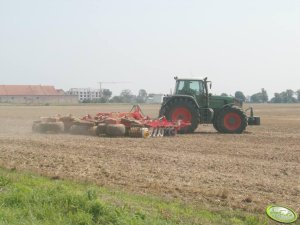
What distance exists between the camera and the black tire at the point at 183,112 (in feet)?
65.0

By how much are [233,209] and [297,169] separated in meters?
3.82

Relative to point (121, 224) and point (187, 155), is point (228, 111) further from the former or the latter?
point (121, 224)

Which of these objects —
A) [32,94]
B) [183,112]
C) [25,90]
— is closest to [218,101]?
[183,112]

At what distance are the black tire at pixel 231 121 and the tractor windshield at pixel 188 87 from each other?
4.52 feet

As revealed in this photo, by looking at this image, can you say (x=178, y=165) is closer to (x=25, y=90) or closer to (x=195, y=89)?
(x=195, y=89)

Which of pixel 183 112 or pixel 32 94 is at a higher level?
pixel 32 94

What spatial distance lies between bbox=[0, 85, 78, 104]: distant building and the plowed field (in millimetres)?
130197

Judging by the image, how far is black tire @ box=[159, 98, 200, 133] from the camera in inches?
779

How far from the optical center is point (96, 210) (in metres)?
6.68

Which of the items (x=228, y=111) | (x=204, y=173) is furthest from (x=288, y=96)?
(x=204, y=173)

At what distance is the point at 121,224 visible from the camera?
632cm

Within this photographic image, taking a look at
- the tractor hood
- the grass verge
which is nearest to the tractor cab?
the tractor hood

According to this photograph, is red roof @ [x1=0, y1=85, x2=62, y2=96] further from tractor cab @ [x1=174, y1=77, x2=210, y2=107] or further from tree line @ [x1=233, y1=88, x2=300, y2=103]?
tractor cab @ [x1=174, y1=77, x2=210, y2=107]

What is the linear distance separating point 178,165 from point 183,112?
9.14 metres
